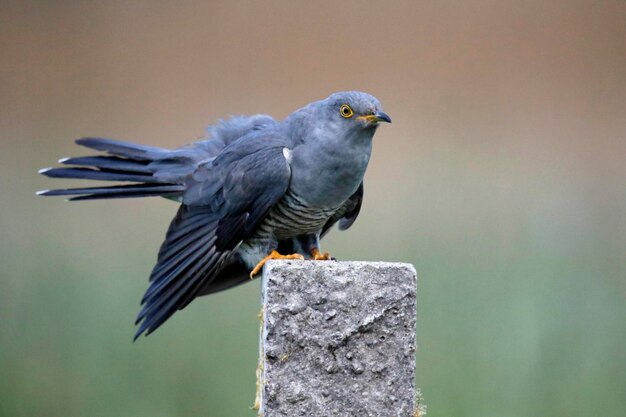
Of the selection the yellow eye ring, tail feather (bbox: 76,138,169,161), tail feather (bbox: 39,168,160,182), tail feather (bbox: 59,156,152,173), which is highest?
the yellow eye ring

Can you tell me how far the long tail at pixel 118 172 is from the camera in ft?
10.00

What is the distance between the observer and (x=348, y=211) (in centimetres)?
302

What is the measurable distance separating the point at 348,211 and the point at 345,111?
465mm

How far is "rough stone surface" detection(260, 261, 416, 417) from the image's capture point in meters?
1.97

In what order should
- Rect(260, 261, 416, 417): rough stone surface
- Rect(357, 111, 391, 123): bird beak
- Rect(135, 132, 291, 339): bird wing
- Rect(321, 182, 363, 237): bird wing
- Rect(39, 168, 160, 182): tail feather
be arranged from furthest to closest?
Rect(39, 168, 160, 182): tail feather → Rect(321, 182, 363, 237): bird wing → Rect(135, 132, 291, 339): bird wing → Rect(357, 111, 391, 123): bird beak → Rect(260, 261, 416, 417): rough stone surface

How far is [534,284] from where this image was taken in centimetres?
395

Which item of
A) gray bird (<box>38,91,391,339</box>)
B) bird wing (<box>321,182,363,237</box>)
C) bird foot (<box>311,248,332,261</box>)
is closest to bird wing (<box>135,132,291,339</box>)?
gray bird (<box>38,91,391,339</box>)

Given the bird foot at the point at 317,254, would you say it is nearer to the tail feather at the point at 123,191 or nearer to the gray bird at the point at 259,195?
the gray bird at the point at 259,195

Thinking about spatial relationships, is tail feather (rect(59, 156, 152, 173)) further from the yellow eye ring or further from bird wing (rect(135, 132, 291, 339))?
the yellow eye ring

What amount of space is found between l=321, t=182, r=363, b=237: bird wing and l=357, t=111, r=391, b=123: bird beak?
0.35 m

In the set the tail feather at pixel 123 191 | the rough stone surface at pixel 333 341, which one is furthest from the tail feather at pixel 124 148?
the rough stone surface at pixel 333 341

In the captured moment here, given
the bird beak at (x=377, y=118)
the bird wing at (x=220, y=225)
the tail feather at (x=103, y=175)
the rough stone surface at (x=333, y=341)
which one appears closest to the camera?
the rough stone surface at (x=333, y=341)

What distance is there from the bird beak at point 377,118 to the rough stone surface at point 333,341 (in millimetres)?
656

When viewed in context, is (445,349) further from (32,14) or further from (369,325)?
(32,14)
